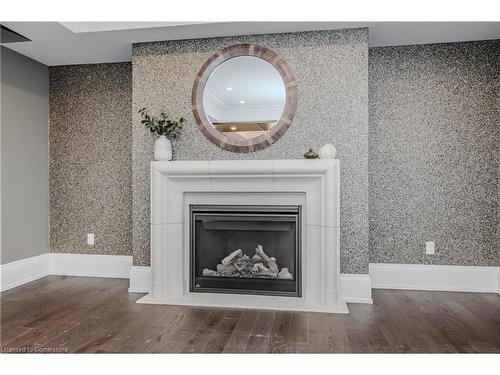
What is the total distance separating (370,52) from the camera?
3477mm

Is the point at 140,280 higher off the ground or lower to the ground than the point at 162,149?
lower

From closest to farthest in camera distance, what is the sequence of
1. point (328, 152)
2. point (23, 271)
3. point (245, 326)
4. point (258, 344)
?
1. point (258, 344)
2. point (245, 326)
3. point (328, 152)
4. point (23, 271)

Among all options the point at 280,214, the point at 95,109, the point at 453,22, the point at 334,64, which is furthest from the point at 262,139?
the point at 95,109

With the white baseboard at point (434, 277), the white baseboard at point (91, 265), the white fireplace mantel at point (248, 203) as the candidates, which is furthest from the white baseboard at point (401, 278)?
the white baseboard at point (91, 265)

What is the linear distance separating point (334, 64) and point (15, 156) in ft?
10.4

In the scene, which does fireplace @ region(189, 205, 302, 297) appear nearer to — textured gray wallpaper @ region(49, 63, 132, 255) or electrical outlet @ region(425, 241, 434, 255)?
textured gray wallpaper @ region(49, 63, 132, 255)

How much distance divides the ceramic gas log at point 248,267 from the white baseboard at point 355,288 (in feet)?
1.50

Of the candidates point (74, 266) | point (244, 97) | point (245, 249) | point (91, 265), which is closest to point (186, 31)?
point (244, 97)

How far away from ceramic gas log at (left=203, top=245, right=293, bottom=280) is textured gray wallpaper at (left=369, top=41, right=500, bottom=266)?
1.02 meters

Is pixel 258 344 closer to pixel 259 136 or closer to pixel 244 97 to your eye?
pixel 259 136

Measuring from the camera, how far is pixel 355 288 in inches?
118

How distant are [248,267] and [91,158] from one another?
2.14 metres

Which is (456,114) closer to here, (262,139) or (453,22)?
(453,22)

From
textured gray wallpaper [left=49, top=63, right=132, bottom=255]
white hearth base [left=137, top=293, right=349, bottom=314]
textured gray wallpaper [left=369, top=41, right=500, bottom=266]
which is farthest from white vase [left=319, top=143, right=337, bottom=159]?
textured gray wallpaper [left=49, top=63, right=132, bottom=255]
